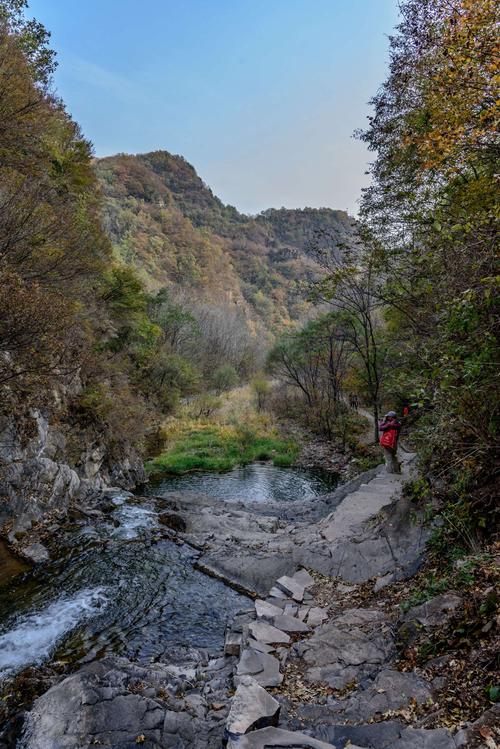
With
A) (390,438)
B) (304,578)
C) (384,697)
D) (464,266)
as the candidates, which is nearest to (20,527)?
(304,578)

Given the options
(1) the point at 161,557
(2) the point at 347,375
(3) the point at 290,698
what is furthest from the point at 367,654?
(2) the point at 347,375

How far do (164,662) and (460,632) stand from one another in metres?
3.35

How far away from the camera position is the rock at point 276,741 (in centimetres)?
255

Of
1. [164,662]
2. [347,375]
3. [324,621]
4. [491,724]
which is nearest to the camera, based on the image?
[491,724]

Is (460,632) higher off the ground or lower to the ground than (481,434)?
lower

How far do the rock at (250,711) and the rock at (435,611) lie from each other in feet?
5.07

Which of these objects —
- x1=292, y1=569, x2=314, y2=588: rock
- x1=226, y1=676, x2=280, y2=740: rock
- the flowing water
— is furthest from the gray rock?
x1=292, y1=569, x2=314, y2=588: rock

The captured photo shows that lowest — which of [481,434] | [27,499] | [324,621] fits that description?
[324,621]

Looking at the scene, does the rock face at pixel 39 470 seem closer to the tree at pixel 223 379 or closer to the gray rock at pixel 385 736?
the gray rock at pixel 385 736

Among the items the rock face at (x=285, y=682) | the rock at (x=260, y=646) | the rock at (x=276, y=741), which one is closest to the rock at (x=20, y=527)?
the rock face at (x=285, y=682)

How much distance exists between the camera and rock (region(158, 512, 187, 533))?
926cm

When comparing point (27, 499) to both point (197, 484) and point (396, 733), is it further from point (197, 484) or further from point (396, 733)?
point (396, 733)

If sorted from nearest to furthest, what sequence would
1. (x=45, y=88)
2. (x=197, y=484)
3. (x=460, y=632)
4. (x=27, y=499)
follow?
(x=460, y=632), (x=27, y=499), (x=45, y=88), (x=197, y=484)

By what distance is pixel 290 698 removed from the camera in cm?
355
